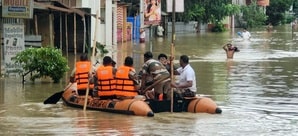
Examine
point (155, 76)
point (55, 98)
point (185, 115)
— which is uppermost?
point (155, 76)

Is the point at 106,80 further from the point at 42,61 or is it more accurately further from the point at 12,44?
the point at 12,44

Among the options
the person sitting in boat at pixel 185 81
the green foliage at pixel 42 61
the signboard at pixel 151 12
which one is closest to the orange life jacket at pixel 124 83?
the person sitting in boat at pixel 185 81

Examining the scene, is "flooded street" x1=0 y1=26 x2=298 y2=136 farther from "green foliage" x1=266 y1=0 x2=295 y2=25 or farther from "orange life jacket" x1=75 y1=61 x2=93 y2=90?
"green foliage" x1=266 y1=0 x2=295 y2=25

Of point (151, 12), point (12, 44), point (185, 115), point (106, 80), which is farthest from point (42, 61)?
point (151, 12)

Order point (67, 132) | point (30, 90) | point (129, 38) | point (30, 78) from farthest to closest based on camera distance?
point (129, 38) < point (30, 78) < point (30, 90) < point (67, 132)

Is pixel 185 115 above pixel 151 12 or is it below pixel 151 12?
below

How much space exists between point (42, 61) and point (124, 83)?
22.8ft

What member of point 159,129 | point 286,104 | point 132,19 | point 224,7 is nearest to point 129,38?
point 132,19

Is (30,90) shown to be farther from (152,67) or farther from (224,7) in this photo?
(224,7)

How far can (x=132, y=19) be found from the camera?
61.9 meters

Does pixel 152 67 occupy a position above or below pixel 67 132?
above

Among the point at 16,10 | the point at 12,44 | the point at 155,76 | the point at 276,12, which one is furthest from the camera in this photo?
the point at 276,12

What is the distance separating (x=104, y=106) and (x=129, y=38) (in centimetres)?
4300

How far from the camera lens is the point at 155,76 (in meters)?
16.0
